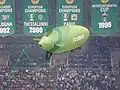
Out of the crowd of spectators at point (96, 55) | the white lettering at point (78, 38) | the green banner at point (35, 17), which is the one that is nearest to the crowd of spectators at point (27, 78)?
the crowd of spectators at point (96, 55)

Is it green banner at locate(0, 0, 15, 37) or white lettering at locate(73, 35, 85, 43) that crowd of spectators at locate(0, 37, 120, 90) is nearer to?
green banner at locate(0, 0, 15, 37)

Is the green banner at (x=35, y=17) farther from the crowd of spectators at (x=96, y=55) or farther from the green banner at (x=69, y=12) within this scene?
the crowd of spectators at (x=96, y=55)

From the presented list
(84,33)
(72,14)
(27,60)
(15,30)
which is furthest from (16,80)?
(84,33)

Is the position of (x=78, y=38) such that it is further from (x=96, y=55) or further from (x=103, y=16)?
(x=96, y=55)

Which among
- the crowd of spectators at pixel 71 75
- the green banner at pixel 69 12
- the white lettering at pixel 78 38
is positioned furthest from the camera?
the crowd of spectators at pixel 71 75

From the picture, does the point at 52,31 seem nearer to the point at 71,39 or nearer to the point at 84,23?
the point at 71,39

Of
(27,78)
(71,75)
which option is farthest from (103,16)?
(27,78)
